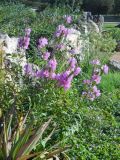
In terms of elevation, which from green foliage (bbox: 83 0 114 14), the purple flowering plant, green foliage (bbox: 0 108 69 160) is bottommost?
green foliage (bbox: 83 0 114 14)

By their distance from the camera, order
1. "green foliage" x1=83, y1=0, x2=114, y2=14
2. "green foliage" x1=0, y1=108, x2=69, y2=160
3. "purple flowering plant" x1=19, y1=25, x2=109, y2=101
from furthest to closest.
Answer: "green foliage" x1=83, y1=0, x2=114, y2=14 → "purple flowering plant" x1=19, y1=25, x2=109, y2=101 → "green foliage" x1=0, y1=108, x2=69, y2=160

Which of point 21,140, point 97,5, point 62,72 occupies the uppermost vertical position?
point 62,72

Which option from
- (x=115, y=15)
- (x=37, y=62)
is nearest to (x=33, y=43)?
(x=37, y=62)

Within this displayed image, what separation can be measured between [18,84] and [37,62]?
1.10m

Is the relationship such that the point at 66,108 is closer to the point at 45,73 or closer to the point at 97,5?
the point at 45,73

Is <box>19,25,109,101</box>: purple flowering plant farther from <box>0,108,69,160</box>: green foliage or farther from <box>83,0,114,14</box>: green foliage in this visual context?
<box>83,0,114,14</box>: green foliage

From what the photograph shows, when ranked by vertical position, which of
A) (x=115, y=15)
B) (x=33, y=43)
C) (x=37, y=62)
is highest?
(x=37, y=62)

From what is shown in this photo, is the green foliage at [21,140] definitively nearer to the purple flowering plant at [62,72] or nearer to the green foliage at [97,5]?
the purple flowering plant at [62,72]

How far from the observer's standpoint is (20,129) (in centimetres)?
508

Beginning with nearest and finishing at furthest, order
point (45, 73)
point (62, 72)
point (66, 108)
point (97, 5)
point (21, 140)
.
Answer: point (21, 140)
point (45, 73)
point (66, 108)
point (62, 72)
point (97, 5)

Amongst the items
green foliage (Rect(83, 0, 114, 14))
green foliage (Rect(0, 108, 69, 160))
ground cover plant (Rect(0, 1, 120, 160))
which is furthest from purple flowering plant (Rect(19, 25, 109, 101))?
green foliage (Rect(83, 0, 114, 14))

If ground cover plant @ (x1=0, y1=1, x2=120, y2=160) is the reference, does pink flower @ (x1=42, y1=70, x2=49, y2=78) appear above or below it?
above

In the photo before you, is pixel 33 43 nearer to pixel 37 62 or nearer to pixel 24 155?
pixel 37 62

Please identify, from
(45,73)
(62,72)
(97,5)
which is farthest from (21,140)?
(97,5)
